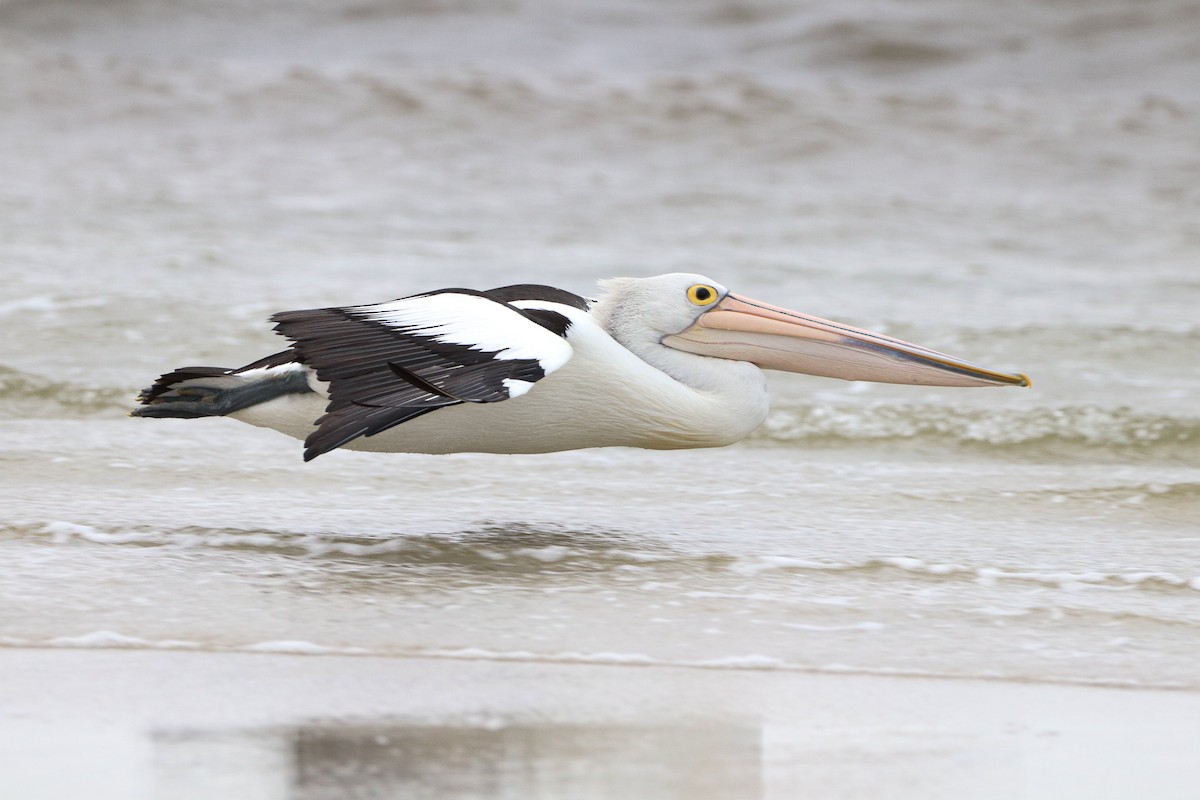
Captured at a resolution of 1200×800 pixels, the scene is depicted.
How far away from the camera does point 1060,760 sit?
2.48 meters

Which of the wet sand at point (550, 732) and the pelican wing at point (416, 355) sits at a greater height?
the pelican wing at point (416, 355)

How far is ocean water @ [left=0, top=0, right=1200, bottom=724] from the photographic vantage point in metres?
3.46

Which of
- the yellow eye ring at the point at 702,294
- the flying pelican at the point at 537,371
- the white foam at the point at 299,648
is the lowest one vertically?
the white foam at the point at 299,648

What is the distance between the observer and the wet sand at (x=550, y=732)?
91.1 inches

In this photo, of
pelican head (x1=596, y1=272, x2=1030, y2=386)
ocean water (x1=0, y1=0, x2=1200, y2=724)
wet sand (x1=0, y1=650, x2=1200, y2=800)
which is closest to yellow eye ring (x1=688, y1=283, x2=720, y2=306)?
pelican head (x1=596, y1=272, x2=1030, y2=386)

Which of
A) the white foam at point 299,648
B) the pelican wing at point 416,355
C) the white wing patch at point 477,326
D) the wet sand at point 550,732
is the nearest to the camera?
the wet sand at point 550,732

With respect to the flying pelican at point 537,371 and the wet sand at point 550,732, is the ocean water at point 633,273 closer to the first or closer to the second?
the wet sand at point 550,732

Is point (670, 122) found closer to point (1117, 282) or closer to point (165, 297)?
point (1117, 282)

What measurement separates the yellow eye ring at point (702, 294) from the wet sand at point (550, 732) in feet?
4.57

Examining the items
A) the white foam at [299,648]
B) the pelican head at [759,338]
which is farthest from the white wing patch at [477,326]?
the white foam at [299,648]

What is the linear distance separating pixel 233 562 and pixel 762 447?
2.88m

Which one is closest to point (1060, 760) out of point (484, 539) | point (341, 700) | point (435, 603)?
point (341, 700)

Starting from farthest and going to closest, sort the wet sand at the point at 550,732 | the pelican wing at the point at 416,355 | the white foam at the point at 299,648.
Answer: the pelican wing at the point at 416,355
the white foam at the point at 299,648
the wet sand at the point at 550,732

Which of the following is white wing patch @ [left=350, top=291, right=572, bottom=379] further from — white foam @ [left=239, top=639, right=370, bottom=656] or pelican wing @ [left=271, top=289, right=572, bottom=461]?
white foam @ [left=239, top=639, right=370, bottom=656]
